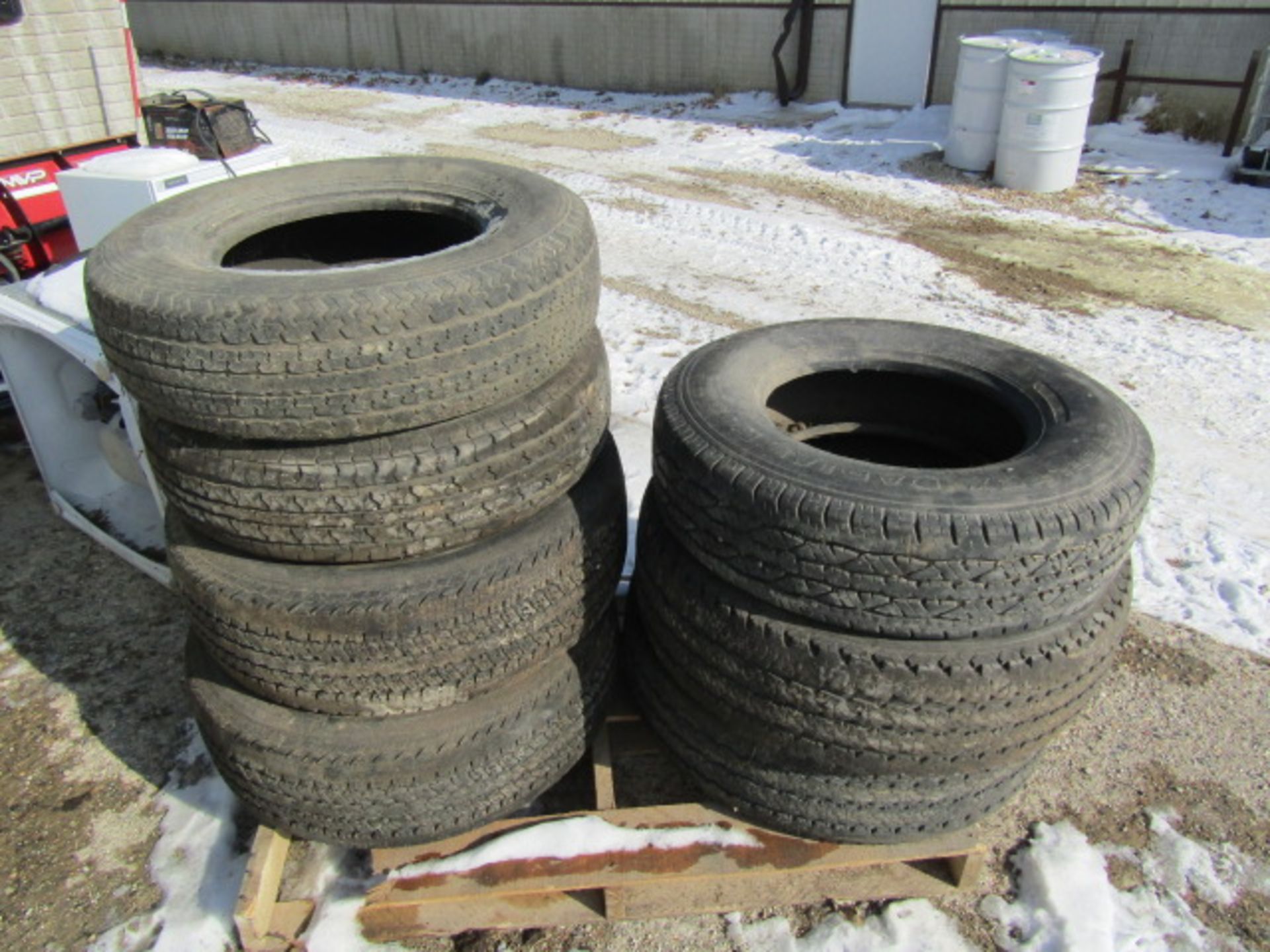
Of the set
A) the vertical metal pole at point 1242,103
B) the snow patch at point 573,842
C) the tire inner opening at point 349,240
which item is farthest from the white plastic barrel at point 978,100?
the snow patch at point 573,842

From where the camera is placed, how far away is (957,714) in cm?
253

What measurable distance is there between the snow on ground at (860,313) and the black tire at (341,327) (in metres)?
1.45

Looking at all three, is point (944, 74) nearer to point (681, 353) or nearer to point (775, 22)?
point (775, 22)

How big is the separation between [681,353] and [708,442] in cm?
385

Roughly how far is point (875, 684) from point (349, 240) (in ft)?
9.39

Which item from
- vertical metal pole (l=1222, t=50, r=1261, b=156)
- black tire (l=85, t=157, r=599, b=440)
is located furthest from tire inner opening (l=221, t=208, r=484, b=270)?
vertical metal pole (l=1222, t=50, r=1261, b=156)

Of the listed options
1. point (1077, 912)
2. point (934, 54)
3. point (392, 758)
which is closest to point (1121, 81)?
point (934, 54)

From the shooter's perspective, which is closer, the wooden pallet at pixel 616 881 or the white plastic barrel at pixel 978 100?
the wooden pallet at pixel 616 881

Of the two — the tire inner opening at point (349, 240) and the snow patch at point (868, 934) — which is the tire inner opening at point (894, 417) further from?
the snow patch at point (868, 934)

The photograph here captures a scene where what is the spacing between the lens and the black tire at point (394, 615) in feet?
8.83

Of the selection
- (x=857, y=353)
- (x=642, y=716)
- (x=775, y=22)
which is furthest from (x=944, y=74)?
(x=642, y=716)

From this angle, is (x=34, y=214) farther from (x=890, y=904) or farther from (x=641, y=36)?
(x=641, y=36)

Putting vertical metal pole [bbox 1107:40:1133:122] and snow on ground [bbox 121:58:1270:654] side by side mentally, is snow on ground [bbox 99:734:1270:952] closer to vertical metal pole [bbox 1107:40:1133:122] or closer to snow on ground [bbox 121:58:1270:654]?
snow on ground [bbox 121:58:1270:654]

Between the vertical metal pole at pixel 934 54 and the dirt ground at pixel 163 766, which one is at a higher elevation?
the vertical metal pole at pixel 934 54
